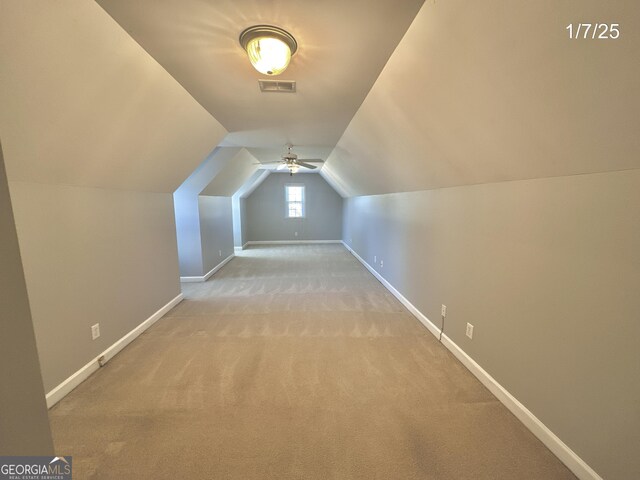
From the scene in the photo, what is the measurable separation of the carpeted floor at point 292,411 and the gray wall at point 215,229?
220 cm

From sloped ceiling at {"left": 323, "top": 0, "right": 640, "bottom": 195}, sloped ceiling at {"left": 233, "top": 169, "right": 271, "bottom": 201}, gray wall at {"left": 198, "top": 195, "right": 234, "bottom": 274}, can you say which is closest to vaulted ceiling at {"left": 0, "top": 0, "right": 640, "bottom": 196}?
sloped ceiling at {"left": 323, "top": 0, "right": 640, "bottom": 195}

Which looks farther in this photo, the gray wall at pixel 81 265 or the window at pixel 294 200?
the window at pixel 294 200

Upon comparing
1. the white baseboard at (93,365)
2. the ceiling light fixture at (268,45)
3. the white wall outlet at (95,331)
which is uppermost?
the ceiling light fixture at (268,45)

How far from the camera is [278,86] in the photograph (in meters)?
2.13

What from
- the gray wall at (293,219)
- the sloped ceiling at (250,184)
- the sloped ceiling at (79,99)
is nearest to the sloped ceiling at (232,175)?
the sloped ceiling at (250,184)

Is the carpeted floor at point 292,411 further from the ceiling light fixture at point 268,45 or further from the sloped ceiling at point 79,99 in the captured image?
the ceiling light fixture at point 268,45

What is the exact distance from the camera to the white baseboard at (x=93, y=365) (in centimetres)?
180

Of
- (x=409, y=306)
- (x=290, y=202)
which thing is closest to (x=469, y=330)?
(x=409, y=306)

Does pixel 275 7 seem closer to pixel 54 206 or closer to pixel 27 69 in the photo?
pixel 27 69

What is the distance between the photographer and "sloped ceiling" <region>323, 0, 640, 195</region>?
91 centimetres

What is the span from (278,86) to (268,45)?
26.2 inches

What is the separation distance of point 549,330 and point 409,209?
6.98 feet

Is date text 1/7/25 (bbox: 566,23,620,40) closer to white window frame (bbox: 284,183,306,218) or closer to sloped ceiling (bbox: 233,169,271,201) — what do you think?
sloped ceiling (bbox: 233,169,271,201)

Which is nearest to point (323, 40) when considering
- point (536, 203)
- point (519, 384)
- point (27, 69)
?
point (27, 69)
